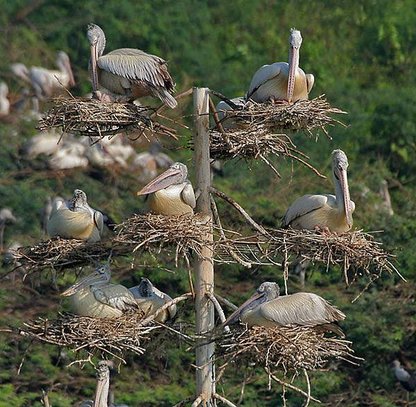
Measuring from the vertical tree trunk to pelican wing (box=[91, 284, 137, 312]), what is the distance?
1.23 feet

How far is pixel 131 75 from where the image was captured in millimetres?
7719

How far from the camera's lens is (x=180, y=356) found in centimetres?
1284

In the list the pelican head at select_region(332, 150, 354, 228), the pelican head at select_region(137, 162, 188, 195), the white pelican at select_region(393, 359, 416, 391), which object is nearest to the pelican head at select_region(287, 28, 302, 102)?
the pelican head at select_region(332, 150, 354, 228)

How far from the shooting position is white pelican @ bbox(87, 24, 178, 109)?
7.69 meters

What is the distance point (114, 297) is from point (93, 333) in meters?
0.46

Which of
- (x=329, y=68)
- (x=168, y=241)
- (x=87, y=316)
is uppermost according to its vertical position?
(x=168, y=241)

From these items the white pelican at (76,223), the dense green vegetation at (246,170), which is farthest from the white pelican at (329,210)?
the white pelican at (76,223)

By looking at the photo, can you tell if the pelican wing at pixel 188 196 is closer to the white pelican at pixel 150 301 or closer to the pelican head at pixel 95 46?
the white pelican at pixel 150 301

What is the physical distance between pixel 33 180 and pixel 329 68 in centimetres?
588

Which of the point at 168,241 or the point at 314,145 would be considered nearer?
the point at 168,241

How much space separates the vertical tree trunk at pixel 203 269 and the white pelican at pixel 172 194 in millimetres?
86

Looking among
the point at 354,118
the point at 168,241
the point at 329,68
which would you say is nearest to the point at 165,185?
the point at 168,241

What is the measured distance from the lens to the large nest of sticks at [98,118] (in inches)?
273

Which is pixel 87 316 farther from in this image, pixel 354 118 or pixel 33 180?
pixel 354 118
